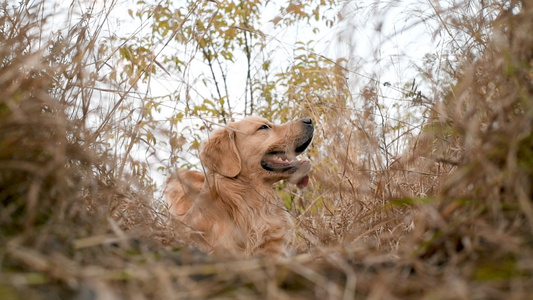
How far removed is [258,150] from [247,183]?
1.07 feet

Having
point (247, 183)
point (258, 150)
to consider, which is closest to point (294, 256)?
point (247, 183)

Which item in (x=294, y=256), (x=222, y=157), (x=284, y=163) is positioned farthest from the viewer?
(x=284, y=163)

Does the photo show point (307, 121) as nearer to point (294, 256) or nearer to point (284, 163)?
point (284, 163)

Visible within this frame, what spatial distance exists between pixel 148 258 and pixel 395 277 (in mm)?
669

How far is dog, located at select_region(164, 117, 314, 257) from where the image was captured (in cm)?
443

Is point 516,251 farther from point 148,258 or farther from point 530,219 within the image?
point 148,258

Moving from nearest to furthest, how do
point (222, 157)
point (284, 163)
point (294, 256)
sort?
point (294, 256) < point (222, 157) < point (284, 163)

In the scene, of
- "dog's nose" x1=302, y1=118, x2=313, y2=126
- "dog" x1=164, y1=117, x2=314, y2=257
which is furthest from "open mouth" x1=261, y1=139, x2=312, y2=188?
"dog's nose" x1=302, y1=118, x2=313, y2=126

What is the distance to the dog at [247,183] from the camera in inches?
174

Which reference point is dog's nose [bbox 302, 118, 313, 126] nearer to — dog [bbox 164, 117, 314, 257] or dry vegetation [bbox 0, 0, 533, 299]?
dog [bbox 164, 117, 314, 257]

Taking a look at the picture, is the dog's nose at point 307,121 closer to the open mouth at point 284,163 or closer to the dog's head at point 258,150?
the dog's head at point 258,150

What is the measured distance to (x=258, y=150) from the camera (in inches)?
193

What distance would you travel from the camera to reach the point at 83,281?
4.30ft

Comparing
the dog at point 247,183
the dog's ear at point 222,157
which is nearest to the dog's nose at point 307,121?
the dog at point 247,183
